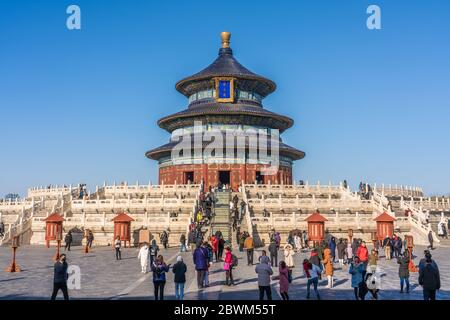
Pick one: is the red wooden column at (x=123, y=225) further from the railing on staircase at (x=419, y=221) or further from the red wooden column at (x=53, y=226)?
the railing on staircase at (x=419, y=221)

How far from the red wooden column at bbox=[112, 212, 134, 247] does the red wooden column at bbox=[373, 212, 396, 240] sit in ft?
48.6

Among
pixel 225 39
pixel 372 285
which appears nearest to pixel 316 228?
pixel 372 285

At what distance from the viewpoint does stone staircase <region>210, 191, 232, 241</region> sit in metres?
29.9

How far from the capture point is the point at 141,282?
16.6 metres

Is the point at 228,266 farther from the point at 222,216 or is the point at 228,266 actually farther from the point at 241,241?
the point at 222,216

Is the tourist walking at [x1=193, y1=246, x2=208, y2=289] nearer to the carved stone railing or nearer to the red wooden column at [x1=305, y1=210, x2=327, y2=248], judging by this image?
the red wooden column at [x1=305, y1=210, x2=327, y2=248]

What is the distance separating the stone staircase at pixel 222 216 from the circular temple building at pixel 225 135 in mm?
10575

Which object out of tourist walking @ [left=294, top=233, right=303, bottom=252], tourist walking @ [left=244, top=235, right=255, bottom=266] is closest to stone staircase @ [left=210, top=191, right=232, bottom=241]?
tourist walking @ [left=294, top=233, right=303, bottom=252]

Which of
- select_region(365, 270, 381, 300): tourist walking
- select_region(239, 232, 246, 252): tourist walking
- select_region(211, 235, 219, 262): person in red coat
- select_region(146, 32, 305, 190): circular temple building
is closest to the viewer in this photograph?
select_region(365, 270, 381, 300): tourist walking

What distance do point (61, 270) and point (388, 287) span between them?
10055mm

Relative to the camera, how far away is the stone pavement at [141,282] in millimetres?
14172

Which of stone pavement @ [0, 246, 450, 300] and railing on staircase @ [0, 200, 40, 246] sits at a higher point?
railing on staircase @ [0, 200, 40, 246]

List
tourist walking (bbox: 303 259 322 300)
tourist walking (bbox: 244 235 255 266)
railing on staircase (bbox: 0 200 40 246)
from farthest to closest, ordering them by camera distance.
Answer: railing on staircase (bbox: 0 200 40 246)
tourist walking (bbox: 244 235 255 266)
tourist walking (bbox: 303 259 322 300)

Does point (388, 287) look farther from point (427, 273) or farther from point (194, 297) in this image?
point (194, 297)
